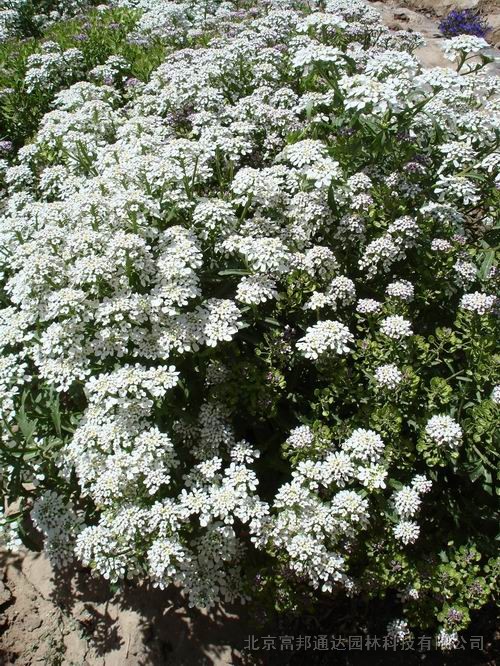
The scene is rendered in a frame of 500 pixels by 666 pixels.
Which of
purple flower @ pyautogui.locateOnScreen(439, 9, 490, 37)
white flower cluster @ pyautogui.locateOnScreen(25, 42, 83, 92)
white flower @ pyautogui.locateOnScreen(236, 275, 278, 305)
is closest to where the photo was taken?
white flower @ pyautogui.locateOnScreen(236, 275, 278, 305)

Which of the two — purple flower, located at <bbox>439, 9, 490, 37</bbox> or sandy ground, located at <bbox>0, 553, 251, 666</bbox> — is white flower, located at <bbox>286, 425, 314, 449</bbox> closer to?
sandy ground, located at <bbox>0, 553, 251, 666</bbox>

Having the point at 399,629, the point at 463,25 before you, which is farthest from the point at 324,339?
the point at 463,25

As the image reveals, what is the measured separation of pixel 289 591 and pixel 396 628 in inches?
31.9

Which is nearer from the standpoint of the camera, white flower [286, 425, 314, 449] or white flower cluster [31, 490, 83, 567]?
white flower [286, 425, 314, 449]

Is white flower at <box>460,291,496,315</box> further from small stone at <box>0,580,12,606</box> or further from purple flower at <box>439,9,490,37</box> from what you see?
purple flower at <box>439,9,490,37</box>

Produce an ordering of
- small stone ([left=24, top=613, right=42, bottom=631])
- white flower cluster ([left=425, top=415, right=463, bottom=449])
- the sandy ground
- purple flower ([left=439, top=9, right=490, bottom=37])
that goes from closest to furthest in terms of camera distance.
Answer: white flower cluster ([left=425, top=415, right=463, bottom=449]) → the sandy ground → small stone ([left=24, top=613, right=42, bottom=631]) → purple flower ([left=439, top=9, right=490, bottom=37])

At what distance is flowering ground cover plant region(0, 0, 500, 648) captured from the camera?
337cm

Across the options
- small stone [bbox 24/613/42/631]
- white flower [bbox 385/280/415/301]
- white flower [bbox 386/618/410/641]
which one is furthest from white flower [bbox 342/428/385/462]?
small stone [bbox 24/613/42/631]

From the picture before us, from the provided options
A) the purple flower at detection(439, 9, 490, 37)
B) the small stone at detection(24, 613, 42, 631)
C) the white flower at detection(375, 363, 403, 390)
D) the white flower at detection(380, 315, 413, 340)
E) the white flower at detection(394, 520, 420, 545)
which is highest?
the purple flower at detection(439, 9, 490, 37)

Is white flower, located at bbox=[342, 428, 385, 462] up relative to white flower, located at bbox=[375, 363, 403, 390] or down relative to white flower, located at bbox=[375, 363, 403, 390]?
down

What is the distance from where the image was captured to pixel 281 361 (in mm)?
3678

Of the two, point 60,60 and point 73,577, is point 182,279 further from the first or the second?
point 60,60

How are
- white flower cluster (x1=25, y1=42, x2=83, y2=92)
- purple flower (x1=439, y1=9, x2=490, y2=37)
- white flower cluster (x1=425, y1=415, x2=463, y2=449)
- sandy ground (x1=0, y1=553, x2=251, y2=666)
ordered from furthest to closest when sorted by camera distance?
purple flower (x1=439, y1=9, x2=490, y2=37)
white flower cluster (x1=25, y1=42, x2=83, y2=92)
sandy ground (x1=0, y1=553, x2=251, y2=666)
white flower cluster (x1=425, y1=415, x2=463, y2=449)

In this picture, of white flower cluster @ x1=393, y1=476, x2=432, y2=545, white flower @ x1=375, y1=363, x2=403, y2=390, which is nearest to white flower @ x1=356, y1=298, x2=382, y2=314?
white flower @ x1=375, y1=363, x2=403, y2=390
